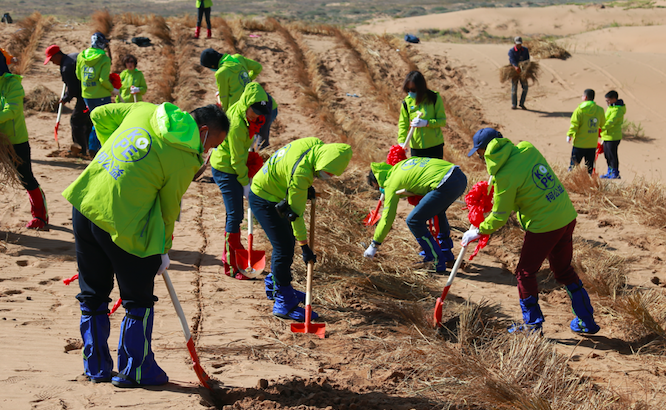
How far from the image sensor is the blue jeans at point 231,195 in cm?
524

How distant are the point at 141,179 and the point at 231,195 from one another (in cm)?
231

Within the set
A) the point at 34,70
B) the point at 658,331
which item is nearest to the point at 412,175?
the point at 658,331

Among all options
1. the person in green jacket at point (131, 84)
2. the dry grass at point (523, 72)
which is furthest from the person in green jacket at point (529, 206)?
the dry grass at point (523, 72)

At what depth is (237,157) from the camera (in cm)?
504

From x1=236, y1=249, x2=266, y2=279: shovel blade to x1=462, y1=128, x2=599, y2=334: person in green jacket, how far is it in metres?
2.11

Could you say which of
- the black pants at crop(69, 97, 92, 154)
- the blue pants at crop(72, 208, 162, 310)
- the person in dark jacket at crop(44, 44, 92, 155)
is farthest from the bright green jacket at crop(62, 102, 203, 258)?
the black pants at crop(69, 97, 92, 154)

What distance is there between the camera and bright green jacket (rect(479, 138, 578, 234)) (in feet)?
13.7

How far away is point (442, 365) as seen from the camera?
3.83 metres

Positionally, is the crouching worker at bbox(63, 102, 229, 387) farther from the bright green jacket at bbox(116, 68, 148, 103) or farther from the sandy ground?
the bright green jacket at bbox(116, 68, 148, 103)

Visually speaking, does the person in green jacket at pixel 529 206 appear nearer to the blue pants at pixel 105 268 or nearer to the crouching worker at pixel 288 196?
the crouching worker at pixel 288 196

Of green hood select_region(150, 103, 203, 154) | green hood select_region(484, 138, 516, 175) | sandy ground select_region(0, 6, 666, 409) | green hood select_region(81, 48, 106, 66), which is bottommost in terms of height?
sandy ground select_region(0, 6, 666, 409)

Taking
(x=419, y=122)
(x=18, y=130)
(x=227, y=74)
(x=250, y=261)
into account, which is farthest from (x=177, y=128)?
(x=227, y=74)

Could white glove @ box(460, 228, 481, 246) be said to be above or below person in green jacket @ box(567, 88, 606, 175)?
below

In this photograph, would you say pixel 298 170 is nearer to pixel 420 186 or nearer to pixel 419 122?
pixel 420 186
